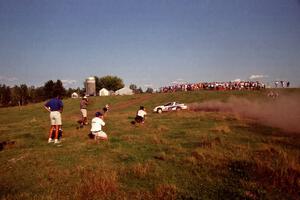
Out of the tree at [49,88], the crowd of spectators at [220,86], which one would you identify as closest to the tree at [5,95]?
the tree at [49,88]

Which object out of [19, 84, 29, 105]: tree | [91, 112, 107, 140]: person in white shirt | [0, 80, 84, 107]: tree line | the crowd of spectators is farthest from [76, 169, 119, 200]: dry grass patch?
[19, 84, 29, 105]: tree

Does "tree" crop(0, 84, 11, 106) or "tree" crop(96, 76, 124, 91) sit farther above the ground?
"tree" crop(96, 76, 124, 91)

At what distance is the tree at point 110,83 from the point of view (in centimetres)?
13825

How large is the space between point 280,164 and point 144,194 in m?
4.78

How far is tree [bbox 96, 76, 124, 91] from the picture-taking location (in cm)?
13825

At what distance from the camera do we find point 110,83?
5433 inches

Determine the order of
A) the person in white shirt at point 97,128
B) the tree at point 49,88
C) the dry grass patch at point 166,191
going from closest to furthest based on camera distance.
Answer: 1. the dry grass patch at point 166,191
2. the person in white shirt at point 97,128
3. the tree at point 49,88

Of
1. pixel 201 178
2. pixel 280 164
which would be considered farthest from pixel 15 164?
pixel 280 164

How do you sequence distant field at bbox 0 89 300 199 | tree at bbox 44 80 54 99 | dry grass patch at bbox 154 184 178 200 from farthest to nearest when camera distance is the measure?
1. tree at bbox 44 80 54 99
2. distant field at bbox 0 89 300 199
3. dry grass patch at bbox 154 184 178 200

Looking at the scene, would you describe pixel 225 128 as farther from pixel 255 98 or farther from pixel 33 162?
pixel 255 98

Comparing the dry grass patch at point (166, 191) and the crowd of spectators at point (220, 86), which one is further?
the crowd of spectators at point (220, 86)

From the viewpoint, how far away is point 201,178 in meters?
7.62

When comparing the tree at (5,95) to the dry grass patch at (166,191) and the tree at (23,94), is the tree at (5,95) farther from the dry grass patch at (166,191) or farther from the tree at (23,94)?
the dry grass patch at (166,191)

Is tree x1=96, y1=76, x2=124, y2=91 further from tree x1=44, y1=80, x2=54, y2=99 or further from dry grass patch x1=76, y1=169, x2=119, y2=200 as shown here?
dry grass patch x1=76, y1=169, x2=119, y2=200
